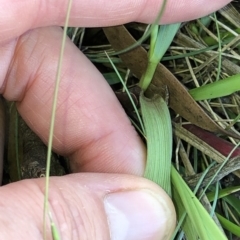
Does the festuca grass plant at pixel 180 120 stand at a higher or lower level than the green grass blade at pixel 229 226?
higher

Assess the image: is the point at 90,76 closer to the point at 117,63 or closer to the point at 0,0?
the point at 117,63

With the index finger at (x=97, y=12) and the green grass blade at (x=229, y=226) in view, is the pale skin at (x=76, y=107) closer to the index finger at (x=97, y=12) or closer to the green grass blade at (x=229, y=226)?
the index finger at (x=97, y=12)

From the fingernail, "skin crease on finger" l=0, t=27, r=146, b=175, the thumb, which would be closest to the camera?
the thumb

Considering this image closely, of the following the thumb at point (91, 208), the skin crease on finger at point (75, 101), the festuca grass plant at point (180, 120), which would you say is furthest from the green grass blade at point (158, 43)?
the thumb at point (91, 208)

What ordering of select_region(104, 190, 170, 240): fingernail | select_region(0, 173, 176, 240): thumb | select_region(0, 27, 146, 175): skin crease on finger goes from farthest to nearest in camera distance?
1. select_region(0, 27, 146, 175): skin crease on finger
2. select_region(104, 190, 170, 240): fingernail
3. select_region(0, 173, 176, 240): thumb

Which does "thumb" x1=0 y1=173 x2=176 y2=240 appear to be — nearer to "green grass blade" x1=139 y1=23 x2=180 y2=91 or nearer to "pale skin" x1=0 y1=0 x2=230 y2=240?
"pale skin" x1=0 y1=0 x2=230 y2=240

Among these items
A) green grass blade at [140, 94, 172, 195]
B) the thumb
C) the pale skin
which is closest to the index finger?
the pale skin

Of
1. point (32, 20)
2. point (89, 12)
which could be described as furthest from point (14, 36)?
point (89, 12)

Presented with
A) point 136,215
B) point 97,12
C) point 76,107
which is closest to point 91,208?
point 136,215

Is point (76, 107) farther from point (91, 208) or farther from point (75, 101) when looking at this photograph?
point (91, 208)
